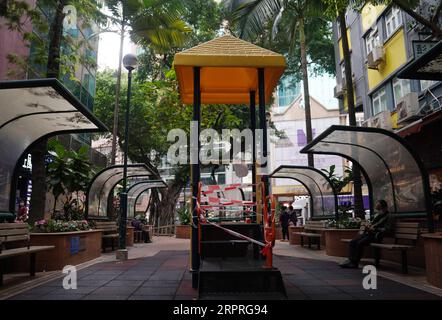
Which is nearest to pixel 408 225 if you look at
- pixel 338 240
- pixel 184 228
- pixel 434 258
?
pixel 434 258

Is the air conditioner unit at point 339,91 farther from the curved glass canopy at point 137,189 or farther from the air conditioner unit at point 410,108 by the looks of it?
the curved glass canopy at point 137,189

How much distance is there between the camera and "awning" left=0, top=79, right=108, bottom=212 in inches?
258

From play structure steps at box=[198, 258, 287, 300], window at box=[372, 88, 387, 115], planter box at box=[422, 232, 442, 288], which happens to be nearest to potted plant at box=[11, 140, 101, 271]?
play structure steps at box=[198, 258, 287, 300]

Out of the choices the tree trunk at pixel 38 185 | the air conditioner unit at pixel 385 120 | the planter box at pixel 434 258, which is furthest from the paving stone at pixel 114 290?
the air conditioner unit at pixel 385 120

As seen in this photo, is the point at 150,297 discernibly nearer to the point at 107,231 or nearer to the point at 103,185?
the point at 107,231

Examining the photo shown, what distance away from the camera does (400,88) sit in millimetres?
16734

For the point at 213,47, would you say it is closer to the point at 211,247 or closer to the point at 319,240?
the point at 211,247

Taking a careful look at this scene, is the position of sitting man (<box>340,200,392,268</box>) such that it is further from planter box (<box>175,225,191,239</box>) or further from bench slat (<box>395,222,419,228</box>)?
planter box (<box>175,225,191,239</box>)

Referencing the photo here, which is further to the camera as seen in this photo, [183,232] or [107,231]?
[183,232]

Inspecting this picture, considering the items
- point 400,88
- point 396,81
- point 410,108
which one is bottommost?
point 410,108

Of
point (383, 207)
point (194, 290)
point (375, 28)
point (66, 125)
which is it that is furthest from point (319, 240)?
point (375, 28)

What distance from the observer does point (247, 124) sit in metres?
22.0

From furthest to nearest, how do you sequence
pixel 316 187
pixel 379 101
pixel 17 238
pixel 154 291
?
pixel 379 101
pixel 316 187
pixel 17 238
pixel 154 291

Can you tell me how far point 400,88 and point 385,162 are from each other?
905 centimetres
